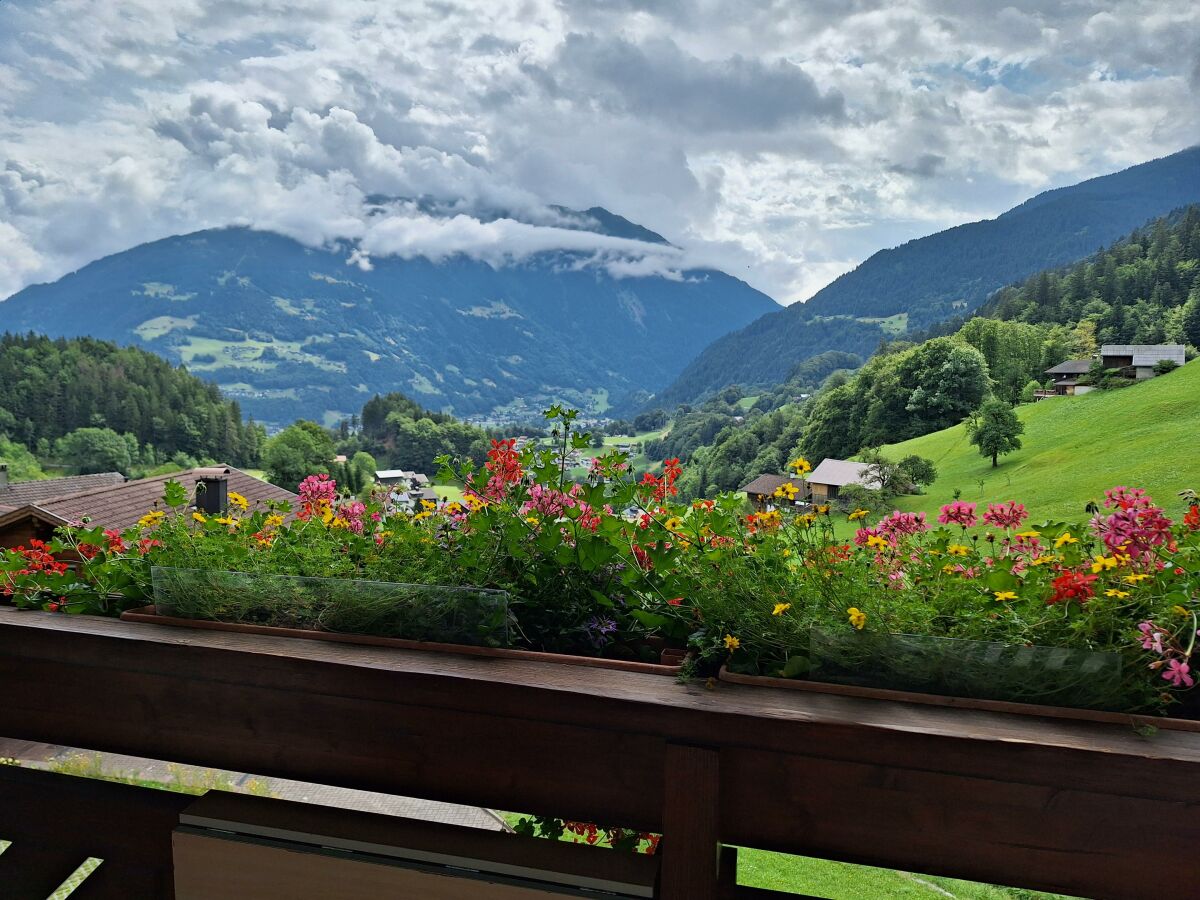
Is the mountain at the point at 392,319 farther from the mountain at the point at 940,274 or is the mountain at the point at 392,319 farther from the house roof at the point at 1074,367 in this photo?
the house roof at the point at 1074,367

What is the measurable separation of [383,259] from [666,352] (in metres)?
16.5

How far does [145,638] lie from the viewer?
0.95 m

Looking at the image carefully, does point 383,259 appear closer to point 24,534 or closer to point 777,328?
point 777,328

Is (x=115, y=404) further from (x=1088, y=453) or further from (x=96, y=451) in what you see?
(x=1088, y=453)

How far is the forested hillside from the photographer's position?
1070cm

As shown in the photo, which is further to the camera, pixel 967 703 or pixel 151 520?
pixel 151 520

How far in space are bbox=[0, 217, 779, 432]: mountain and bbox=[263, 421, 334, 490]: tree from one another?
0.93 metres

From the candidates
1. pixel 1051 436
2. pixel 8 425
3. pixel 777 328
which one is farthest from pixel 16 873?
pixel 8 425

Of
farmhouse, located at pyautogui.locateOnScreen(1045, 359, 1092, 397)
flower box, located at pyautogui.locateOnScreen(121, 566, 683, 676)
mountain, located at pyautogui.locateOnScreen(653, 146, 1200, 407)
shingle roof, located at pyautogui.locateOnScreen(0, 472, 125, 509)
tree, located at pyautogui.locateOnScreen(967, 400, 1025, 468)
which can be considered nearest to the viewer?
flower box, located at pyautogui.locateOnScreen(121, 566, 683, 676)

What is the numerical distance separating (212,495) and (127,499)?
80 centimetres

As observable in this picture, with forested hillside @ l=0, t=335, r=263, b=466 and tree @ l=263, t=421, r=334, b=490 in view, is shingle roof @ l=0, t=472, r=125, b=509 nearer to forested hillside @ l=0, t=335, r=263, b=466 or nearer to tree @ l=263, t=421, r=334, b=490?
forested hillside @ l=0, t=335, r=263, b=466

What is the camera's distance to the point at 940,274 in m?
7.52

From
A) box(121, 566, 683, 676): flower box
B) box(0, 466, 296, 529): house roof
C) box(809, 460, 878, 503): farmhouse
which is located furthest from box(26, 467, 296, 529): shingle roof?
box(809, 460, 878, 503): farmhouse

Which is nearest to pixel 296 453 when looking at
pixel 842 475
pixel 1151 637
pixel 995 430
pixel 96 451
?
pixel 842 475
